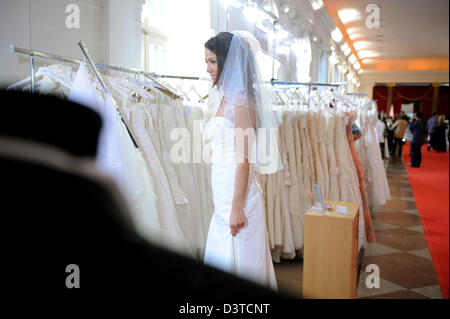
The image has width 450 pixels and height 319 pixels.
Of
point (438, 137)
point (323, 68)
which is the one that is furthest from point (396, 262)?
point (438, 137)

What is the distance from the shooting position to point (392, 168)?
9.93 metres

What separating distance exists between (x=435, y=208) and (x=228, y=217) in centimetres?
499

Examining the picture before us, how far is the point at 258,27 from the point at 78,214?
4.83 m

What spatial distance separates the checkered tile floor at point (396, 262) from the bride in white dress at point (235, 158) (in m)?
0.32

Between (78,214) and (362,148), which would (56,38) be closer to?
(78,214)

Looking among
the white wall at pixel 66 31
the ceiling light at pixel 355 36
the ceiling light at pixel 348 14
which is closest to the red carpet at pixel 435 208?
the ceiling light at pixel 348 14

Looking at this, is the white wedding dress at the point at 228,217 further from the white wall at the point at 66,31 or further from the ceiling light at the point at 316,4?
the ceiling light at the point at 316,4

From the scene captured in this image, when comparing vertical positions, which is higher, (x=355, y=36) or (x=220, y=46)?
(x=355, y=36)

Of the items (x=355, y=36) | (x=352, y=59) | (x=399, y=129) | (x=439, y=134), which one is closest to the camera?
(x=355, y=36)

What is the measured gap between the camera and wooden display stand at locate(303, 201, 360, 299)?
2373 millimetres

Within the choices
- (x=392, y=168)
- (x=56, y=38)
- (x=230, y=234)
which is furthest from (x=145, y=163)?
(x=392, y=168)

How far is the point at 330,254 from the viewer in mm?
2426

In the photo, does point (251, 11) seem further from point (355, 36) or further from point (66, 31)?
point (355, 36)

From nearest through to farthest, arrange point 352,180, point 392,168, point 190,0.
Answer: point 352,180, point 190,0, point 392,168
